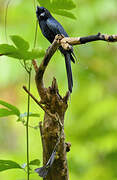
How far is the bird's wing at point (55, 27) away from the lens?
164 centimetres

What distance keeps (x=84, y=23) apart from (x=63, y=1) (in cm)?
160

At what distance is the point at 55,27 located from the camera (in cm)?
167

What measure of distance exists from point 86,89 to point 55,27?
123 centimetres

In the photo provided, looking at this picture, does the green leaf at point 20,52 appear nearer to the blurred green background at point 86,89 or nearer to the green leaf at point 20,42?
the green leaf at point 20,42

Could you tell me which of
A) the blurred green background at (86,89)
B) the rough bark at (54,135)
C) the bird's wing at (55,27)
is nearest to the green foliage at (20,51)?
the rough bark at (54,135)

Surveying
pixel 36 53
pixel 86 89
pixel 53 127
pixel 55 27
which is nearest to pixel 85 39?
pixel 36 53

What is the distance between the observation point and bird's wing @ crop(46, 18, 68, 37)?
1645 mm

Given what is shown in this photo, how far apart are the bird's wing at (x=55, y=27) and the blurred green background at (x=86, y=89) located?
0.80m

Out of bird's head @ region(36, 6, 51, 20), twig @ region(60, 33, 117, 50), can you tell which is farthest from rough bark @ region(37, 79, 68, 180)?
bird's head @ region(36, 6, 51, 20)

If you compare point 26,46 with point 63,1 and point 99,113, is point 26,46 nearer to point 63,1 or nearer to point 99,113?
point 63,1

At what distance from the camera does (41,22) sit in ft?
5.89

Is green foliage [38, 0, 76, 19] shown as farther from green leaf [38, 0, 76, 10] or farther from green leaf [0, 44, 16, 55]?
green leaf [0, 44, 16, 55]

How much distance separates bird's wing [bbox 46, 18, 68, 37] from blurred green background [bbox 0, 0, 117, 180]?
800 mm

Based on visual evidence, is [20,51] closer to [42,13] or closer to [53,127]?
[53,127]
